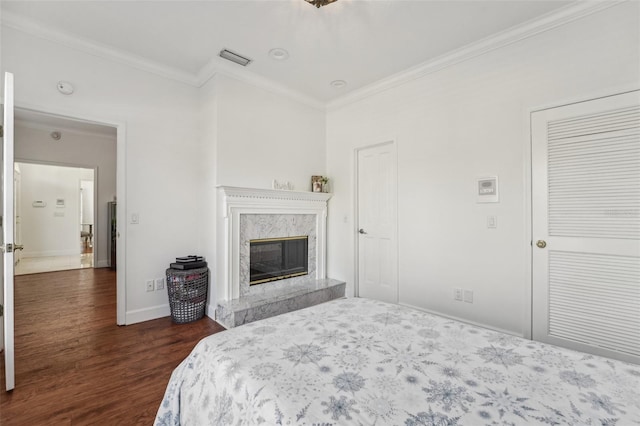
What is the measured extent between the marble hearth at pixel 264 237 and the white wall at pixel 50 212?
652 centimetres

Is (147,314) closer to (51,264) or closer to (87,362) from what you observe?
(87,362)

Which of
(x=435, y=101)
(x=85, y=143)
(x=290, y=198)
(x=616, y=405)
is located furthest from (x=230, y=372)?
(x=85, y=143)

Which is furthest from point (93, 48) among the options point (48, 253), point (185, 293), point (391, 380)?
point (48, 253)

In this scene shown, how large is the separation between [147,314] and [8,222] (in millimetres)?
1655

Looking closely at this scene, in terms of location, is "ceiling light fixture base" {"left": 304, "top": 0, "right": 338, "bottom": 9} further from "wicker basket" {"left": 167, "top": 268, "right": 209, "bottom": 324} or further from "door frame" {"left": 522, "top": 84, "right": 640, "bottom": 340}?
"wicker basket" {"left": 167, "top": 268, "right": 209, "bottom": 324}

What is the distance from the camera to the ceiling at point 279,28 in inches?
89.7

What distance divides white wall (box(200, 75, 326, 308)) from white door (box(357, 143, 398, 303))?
83 cm

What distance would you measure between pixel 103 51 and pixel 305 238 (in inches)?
115

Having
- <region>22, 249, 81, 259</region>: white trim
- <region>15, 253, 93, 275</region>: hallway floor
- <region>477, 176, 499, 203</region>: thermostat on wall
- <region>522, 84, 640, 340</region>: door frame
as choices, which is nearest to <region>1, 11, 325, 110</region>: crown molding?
<region>477, 176, 499, 203</region>: thermostat on wall

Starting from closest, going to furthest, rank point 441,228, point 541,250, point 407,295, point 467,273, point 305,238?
point 541,250 → point 467,273 → point 441,228 → point 407,295 → point 305,238

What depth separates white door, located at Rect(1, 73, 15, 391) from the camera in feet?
5.83

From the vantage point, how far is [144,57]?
3002 mm

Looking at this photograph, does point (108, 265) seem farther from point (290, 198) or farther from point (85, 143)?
point (290, 198)

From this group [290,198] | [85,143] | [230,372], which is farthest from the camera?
[85,143]
